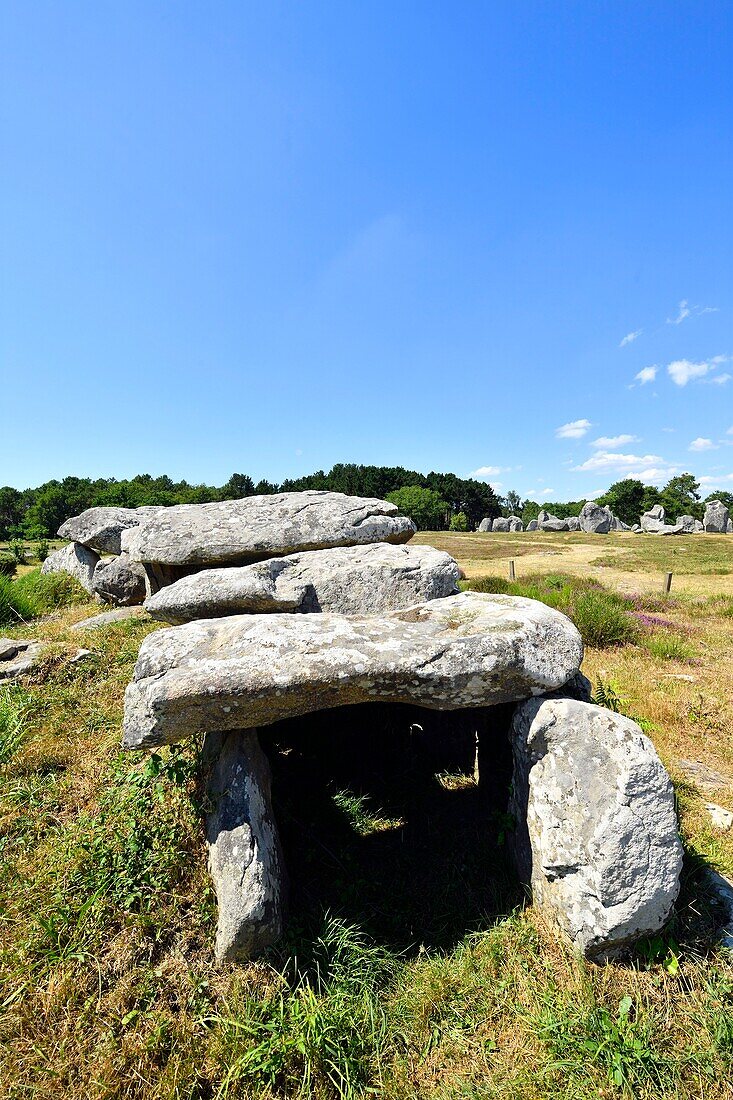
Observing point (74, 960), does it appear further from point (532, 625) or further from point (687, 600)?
point (687, 600)

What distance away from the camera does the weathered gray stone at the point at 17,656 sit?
→ 244 inches

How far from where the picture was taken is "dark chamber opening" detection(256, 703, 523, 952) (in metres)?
3.87

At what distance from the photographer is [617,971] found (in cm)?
328

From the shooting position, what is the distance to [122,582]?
1082 cm

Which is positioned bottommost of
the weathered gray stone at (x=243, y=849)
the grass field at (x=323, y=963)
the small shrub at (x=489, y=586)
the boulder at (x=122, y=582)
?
the grass field at (x=323, y=963)

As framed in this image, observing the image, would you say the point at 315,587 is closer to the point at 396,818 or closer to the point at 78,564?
the point at 396,818

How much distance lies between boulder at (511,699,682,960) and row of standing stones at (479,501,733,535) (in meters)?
44.6

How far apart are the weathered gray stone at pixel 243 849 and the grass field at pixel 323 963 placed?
7.5 inches

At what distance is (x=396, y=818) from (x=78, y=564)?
1138 cm

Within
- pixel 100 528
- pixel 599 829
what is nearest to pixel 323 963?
pixel 599 829

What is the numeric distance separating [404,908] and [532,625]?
8.29ft

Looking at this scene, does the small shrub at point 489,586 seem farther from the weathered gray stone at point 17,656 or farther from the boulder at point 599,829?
the weathered gray stone at point 17,656

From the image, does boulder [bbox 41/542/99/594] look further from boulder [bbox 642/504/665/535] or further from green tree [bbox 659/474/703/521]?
green tree [bbox 659/474/703/521]

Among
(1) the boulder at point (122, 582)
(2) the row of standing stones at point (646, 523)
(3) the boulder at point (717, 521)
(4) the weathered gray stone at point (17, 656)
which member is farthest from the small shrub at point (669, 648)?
(3) the boulder at point (717, 521)
